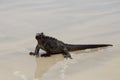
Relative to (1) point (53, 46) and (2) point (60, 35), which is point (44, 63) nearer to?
(1) point (53, 46)

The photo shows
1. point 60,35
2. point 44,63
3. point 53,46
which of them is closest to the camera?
point 44,63

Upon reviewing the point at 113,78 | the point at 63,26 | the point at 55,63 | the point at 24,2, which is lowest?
the point at 113,78

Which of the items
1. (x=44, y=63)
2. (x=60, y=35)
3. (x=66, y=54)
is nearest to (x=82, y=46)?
(x=66, y=54)

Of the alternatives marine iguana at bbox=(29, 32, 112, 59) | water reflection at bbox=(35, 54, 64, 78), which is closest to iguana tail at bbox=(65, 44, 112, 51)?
marine iguana at bbox=(29, 32, 112, 59)

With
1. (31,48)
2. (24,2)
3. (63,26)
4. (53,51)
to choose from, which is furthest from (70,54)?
Answer: (24,2)

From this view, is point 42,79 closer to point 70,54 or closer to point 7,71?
point 7,71

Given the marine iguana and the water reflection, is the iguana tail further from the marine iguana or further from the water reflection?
the water reflection

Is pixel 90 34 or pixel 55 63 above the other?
pixel 90 34

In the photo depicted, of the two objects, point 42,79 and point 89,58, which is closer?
point 42,79

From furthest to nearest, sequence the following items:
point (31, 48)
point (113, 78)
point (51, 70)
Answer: point (31, 48) < point (51, 70) < point (113, 78)

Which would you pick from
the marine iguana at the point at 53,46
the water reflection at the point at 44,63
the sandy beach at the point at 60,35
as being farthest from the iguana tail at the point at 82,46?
the water reflection at the point at 44,63
